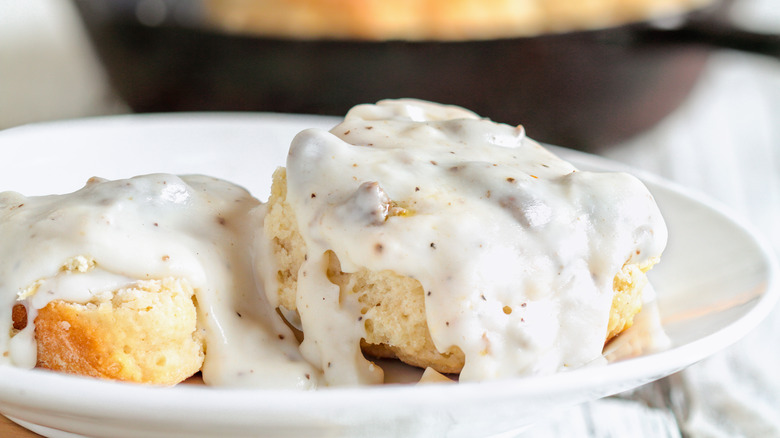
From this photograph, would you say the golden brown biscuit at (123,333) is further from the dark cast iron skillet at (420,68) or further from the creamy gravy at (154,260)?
the dark cast iron skillet at (420,68)

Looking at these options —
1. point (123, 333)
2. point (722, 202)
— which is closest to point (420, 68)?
point (722, 202)

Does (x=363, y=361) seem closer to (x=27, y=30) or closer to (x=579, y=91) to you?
(x=579, y=91)

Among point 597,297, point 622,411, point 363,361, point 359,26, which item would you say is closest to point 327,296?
point 363,361

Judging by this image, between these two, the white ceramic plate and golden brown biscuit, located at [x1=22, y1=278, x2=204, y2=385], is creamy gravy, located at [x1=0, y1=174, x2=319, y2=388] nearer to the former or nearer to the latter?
golden brown biscuit, located at [x1=22, y1=278, x2=204, y2=385]

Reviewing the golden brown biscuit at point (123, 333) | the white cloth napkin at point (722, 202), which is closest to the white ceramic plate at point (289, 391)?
the golden brown biscuit at point (123, 333)

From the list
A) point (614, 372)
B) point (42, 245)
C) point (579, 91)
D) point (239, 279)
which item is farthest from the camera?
point (579, 91)

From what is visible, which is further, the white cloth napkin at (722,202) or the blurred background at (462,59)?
the blurred background at (462,59)
